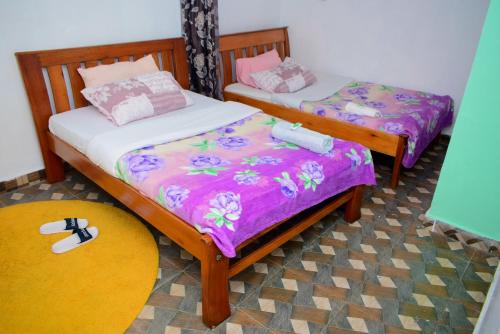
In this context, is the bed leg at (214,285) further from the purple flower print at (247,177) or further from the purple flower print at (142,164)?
the purple flower print at (142,164)

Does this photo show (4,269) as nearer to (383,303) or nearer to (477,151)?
(383,303)

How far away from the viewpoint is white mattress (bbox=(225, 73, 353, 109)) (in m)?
3.48

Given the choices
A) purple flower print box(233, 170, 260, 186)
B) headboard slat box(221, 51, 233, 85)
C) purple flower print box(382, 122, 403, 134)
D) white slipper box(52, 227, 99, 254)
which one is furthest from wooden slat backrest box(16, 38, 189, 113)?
purple flower print box(382, 122, 403, 134)

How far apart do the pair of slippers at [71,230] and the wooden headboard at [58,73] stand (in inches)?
27.2

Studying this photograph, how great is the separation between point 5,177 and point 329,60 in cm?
341

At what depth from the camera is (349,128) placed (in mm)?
3125

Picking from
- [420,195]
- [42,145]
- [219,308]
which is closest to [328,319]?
[219,308]

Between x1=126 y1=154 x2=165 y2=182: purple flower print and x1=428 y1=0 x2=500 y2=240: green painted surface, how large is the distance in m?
1.73

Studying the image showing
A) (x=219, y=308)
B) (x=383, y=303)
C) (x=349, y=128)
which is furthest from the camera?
(x=349, y=128)

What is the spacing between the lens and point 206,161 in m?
2.19

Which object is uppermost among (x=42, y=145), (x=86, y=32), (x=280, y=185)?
(x=86, y=32)

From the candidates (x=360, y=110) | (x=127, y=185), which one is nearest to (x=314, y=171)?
(x=127, y=185)

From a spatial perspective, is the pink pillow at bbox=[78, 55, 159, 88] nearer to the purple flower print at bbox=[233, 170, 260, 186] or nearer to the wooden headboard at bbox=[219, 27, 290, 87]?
the wooden headboard at bbox=[219, 27, 290, 87]

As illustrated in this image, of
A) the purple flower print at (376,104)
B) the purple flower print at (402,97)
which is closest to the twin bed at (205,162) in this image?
the purple flower print at (376,104)
